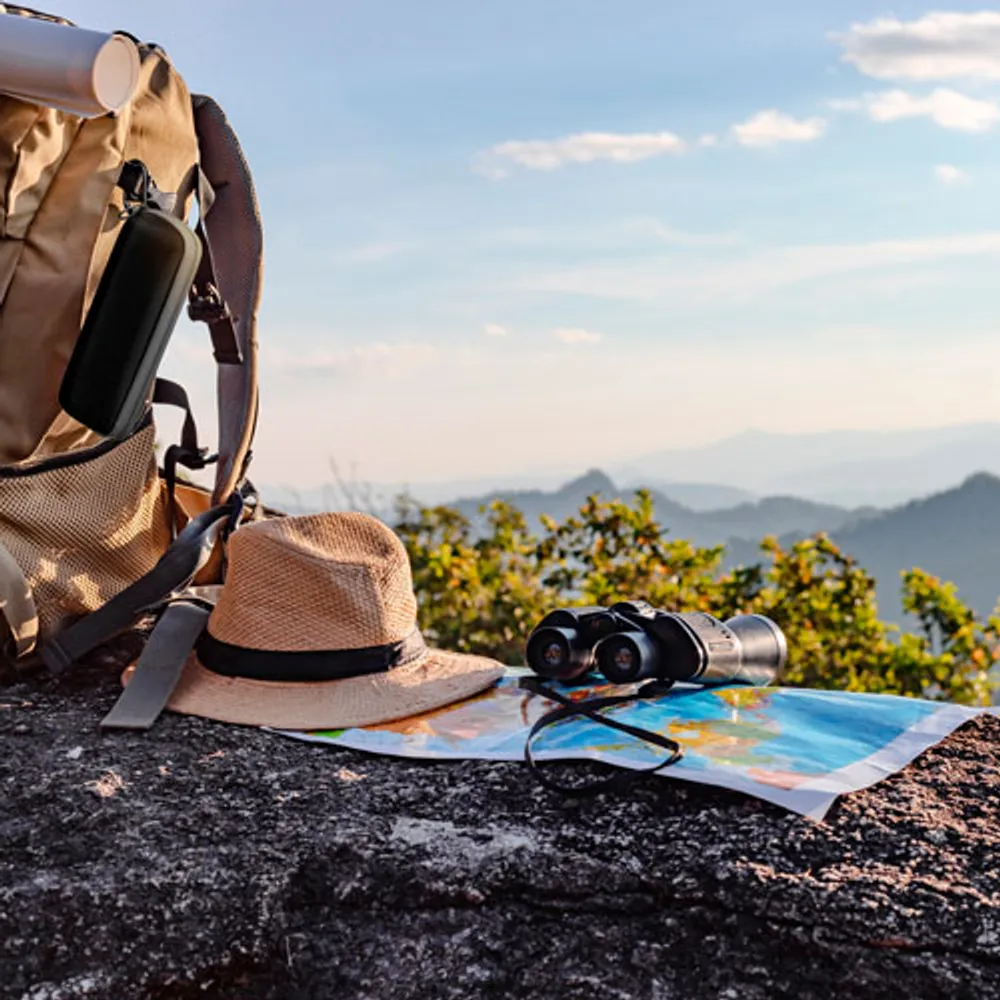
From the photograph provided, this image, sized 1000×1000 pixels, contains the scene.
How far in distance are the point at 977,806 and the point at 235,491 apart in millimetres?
1409

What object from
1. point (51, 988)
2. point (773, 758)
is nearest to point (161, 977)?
point (51, 988)

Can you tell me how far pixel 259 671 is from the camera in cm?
204

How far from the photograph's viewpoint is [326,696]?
199 centimetres

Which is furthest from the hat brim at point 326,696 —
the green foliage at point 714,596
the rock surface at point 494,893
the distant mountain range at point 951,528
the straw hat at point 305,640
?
the distant mountain range at point 951,528

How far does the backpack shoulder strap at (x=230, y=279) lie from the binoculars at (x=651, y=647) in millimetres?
784

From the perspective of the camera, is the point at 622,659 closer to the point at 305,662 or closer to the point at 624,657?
the point at 624,657

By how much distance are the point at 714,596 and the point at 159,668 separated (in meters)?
2.67

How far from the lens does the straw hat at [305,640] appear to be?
6.57ft

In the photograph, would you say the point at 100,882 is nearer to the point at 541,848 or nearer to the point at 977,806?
the point at 541,848

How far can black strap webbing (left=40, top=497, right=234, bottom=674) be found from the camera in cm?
214

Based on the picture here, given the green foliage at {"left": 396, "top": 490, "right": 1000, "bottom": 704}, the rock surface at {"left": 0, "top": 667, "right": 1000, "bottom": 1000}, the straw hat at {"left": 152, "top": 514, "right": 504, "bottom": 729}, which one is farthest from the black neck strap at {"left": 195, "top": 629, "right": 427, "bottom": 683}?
the green foliage at {"left": 396, "top": 490, "right": 1000, "bottom": 704}

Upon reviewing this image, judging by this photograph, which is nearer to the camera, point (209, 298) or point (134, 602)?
point (134, 602)

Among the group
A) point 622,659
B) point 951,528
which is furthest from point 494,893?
point 951,528

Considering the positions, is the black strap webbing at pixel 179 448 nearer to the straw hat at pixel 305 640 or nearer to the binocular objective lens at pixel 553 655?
the straw hat at pixel 305 640
